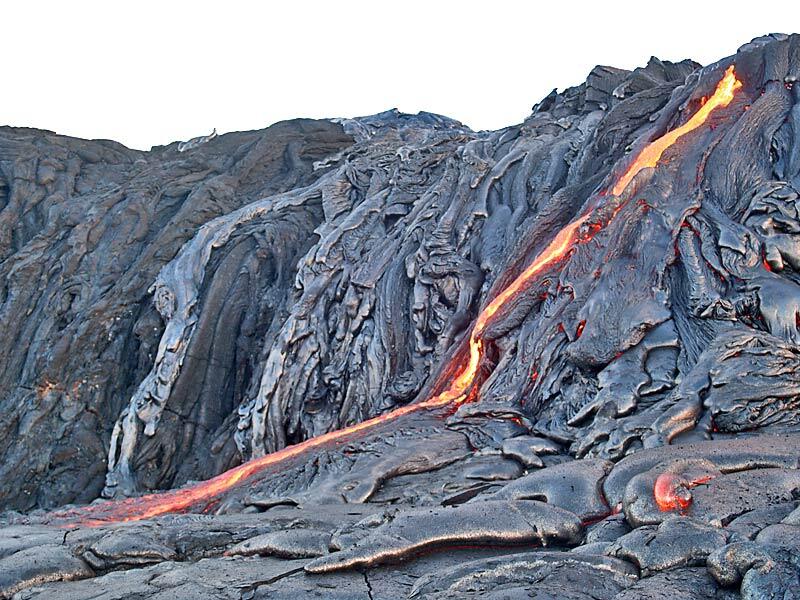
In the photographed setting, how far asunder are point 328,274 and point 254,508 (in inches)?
201

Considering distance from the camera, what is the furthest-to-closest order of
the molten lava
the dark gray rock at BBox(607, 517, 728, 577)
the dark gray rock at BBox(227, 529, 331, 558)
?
the dark gray rock at BBox(227, 529, 331, 558) < the molten lava < the dark gray rock at BBox(607, 517, 728, 577)

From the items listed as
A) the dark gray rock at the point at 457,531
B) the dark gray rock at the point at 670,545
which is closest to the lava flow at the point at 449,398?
the dark gray rock at the point at 457,531

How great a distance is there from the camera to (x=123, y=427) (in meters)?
9.66

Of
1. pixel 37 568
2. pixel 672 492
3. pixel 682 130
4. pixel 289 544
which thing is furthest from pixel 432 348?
pixel 37 568

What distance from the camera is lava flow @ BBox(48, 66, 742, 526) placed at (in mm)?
6449

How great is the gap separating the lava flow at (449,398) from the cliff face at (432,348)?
5cm

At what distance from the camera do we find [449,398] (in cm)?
714

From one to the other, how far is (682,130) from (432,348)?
3.27m

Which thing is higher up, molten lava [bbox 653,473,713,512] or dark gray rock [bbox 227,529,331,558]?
molten lava [bbox 653,473,713,512]

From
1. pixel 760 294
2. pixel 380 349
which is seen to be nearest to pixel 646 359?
pixel 760 294

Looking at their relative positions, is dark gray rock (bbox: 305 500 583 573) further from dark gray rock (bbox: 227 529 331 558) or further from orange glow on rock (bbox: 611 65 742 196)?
orange glow on rock (bbox: 611 65 742 196)

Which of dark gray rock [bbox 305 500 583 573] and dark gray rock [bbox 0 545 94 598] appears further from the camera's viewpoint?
dark gray rock [bbox 0 545 94 598]

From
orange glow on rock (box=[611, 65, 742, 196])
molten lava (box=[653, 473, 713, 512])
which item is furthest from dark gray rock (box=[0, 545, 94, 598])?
orange glow on rock (box=[611, 65, 742, 196])

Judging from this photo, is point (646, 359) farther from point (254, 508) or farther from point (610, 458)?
point (254, 508)
